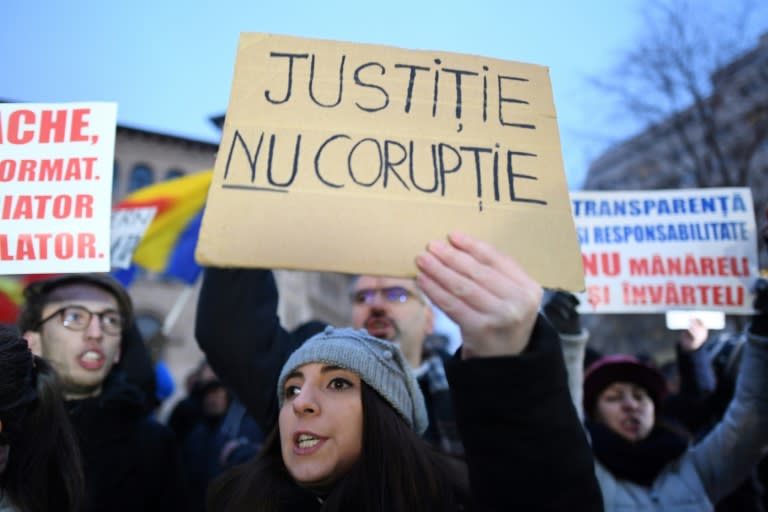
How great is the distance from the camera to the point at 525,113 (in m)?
1.57

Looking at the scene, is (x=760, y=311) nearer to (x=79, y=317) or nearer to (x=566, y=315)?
(x=566, y=315)

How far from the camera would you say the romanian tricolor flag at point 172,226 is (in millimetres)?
4969

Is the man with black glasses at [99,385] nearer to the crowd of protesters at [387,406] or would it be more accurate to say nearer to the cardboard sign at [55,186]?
the crowd of protesters at [387,406]

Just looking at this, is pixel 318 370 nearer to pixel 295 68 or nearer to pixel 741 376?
pixel 295 68

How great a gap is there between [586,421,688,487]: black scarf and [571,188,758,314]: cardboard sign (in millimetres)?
646

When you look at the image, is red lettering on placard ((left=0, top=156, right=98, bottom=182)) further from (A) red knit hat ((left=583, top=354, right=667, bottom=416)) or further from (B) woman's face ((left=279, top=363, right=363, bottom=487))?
(A) red knit hat ((left=583, top=354, right=667, bottom=416))

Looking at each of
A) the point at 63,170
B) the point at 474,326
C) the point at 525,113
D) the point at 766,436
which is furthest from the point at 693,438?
the point at 63,170

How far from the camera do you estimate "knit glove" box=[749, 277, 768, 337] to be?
2527 mm

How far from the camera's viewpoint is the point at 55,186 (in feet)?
6.48

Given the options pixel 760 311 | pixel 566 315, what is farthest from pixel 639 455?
pixel 760 311

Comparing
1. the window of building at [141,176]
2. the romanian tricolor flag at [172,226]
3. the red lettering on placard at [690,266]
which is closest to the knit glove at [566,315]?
the red lettering on placard at [690,266]

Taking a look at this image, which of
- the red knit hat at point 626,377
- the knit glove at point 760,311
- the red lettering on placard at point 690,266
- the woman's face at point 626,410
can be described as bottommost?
the woman's face at point 626,410

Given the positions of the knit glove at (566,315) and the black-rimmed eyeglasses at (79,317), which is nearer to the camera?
the black-rimmed eyeglasses at (79,317)

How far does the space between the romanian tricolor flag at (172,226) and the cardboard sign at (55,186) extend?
2.93m
